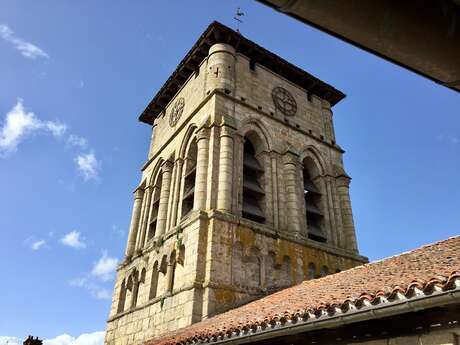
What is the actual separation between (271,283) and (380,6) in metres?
12.0

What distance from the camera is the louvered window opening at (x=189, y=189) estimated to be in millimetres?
15256

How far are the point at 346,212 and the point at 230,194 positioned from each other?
6.30 meters

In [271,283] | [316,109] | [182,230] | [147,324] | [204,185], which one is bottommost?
[147,324]

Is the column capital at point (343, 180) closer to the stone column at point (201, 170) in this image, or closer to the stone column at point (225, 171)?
the stone column at point (225, 171)

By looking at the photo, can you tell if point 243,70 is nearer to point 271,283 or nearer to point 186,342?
point 271,283

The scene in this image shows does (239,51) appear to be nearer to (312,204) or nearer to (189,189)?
(189,189)

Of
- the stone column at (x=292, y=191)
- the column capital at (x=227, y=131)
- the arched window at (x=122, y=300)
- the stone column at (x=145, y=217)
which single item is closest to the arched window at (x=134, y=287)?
the arched window at (x=122, y=300)

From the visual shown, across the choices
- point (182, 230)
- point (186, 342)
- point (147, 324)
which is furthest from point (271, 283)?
point (186, 342)

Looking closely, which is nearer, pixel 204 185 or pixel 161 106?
pixel 204 185

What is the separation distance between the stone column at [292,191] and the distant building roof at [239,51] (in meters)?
5.60

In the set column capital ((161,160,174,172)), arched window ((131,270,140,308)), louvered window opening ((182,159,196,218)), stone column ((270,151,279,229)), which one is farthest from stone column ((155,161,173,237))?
stone column ((270,151,279,229))

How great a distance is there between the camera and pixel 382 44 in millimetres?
1580

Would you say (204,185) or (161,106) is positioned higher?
(161,106)

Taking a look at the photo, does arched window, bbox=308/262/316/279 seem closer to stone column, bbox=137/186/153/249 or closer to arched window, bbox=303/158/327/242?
arched window, bbox=303/158/327/242
